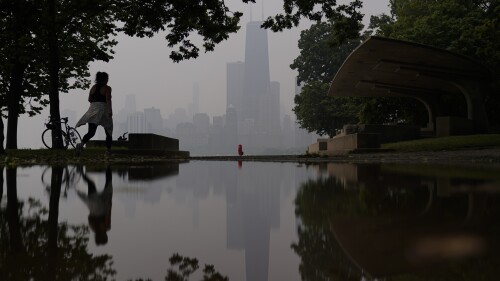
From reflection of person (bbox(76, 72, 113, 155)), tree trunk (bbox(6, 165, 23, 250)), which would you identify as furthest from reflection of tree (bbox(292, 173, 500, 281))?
reflection of person (bbox(76, 72, 113, 155))

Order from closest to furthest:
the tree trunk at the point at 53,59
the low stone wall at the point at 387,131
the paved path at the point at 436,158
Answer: the paved path at the point at 436,158 → the tree trunk at the point at 53,59 → the low stone wall at the point at 387,131

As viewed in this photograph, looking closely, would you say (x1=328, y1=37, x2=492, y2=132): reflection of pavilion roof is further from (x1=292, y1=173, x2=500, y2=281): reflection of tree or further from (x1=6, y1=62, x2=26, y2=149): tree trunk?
(x1=6, y1=62, x2=26, y2=149): tree trunk

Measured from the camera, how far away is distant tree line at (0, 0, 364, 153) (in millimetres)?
14664

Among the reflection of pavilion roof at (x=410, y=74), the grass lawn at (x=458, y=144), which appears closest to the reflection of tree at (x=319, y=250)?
the grass lawn at (x=458, y=144)

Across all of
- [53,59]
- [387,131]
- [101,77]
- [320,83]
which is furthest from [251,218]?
[320,83]

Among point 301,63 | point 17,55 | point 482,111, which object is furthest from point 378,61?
point 301,63

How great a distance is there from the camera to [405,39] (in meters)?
32.7

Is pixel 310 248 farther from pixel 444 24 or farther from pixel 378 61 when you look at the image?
pixel 444 24

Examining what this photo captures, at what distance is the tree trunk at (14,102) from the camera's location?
25.5 metres

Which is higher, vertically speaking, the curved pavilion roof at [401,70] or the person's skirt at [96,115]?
the curved pavilion roof at [401,70]

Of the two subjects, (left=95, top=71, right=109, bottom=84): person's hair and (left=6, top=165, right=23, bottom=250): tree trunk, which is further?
(left=95, top=71, right=109, bottom=84): person's hair

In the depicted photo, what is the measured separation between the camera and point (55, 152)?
48.4 ft

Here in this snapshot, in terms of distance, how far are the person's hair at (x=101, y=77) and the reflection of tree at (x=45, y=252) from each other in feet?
32.3

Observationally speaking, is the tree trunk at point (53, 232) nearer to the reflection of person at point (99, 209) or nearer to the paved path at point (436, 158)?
the reflection of person at point (99, 209)
